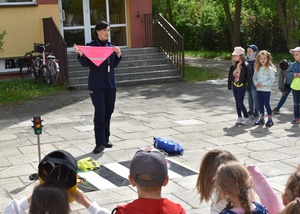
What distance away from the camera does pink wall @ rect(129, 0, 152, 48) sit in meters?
19.4

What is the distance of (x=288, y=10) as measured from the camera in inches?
935

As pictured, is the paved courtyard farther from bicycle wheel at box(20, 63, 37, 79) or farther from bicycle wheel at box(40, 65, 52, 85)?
bicycle wheel at box(20, 63, 37, 79)

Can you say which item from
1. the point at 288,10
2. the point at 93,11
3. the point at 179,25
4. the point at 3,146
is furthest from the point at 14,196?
the point at 179,25

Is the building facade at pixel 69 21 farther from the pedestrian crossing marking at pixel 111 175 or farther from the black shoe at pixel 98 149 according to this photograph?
the pedestrian crossing marking at pixel 111 175

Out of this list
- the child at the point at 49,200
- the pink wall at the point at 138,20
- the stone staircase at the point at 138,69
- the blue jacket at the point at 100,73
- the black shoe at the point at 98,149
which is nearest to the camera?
the child at the point at 49,200

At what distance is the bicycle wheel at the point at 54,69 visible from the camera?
51.8 ft

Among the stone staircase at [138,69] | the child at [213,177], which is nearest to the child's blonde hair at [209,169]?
the child at [213,177]

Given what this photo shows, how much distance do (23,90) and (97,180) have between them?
887cm

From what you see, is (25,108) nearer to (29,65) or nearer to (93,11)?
(29,65)

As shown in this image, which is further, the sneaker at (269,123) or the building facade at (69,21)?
the building facade at (69,21)

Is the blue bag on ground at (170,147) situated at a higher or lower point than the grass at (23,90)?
lower

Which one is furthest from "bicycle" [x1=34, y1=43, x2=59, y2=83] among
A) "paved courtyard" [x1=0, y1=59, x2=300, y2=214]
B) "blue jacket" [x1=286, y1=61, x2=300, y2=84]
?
"blue jacket" [x1=286, y1=61, x2=300, y2=84]

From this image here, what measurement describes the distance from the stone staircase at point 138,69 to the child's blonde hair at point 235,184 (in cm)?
1261

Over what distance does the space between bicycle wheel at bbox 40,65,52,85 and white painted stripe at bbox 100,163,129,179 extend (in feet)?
28.1
